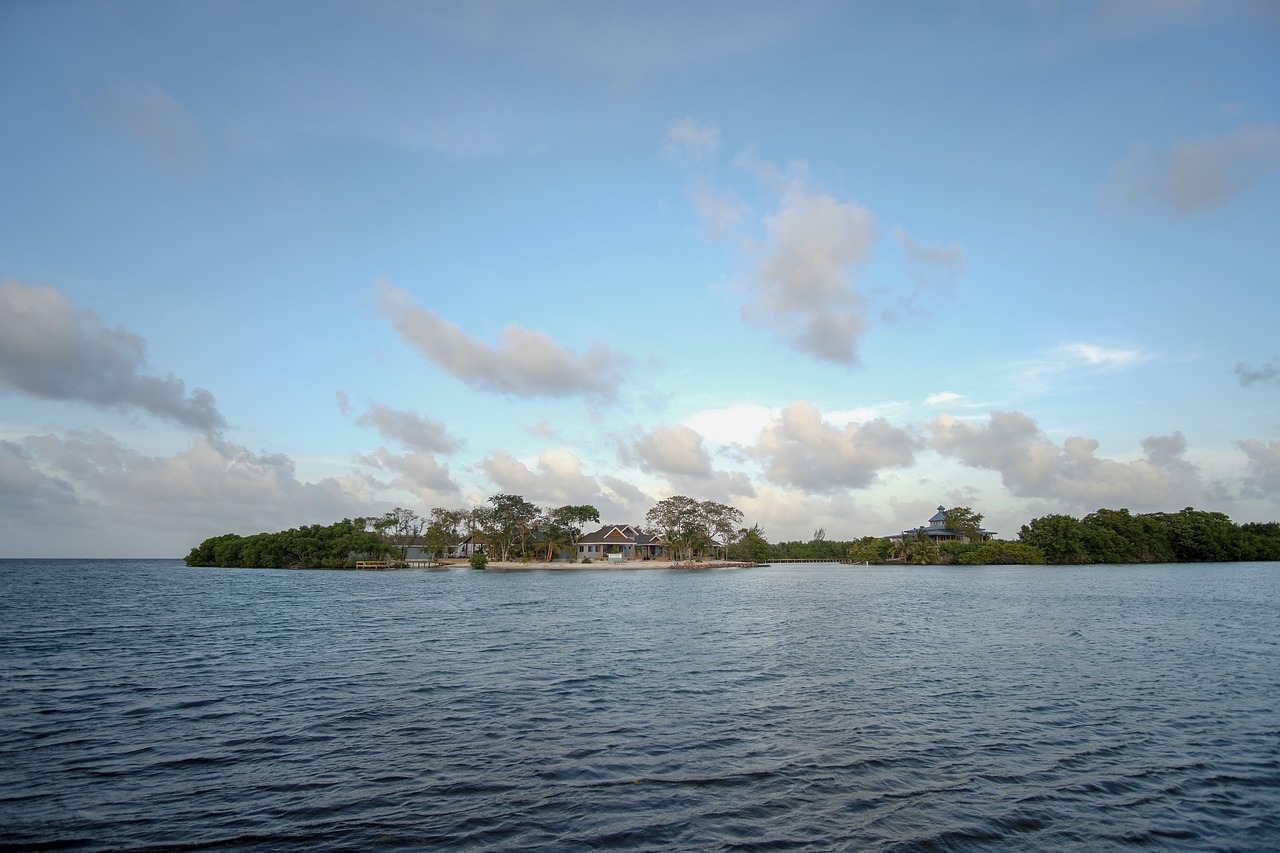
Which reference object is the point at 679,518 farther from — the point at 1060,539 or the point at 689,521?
the point at 1060,539

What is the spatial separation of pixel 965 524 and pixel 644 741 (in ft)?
531

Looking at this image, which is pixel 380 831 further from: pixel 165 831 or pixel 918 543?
pixel 918 543

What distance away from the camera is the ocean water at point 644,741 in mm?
9453

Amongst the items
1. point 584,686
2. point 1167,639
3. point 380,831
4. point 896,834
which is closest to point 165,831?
point 380,831

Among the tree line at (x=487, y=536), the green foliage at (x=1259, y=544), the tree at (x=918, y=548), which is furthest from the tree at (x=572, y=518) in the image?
the green foliage at (x=1259, y=544)

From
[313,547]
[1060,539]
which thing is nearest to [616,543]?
[313,547]

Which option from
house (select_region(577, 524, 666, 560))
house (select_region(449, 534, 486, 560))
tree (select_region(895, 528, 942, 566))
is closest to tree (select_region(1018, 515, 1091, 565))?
tree (select_region(895, 528, 942, 566))

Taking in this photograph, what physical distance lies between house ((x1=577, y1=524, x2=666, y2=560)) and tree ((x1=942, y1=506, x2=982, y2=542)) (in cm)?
6876

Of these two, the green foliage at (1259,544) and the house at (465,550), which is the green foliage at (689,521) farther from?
the green foliage at (1259,544)

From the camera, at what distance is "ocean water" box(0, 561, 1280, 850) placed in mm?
9453

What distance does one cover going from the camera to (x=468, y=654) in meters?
25.3

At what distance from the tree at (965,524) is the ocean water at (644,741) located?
13456 centimetres

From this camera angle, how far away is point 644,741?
13.6m

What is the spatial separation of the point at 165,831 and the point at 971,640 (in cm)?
2848
